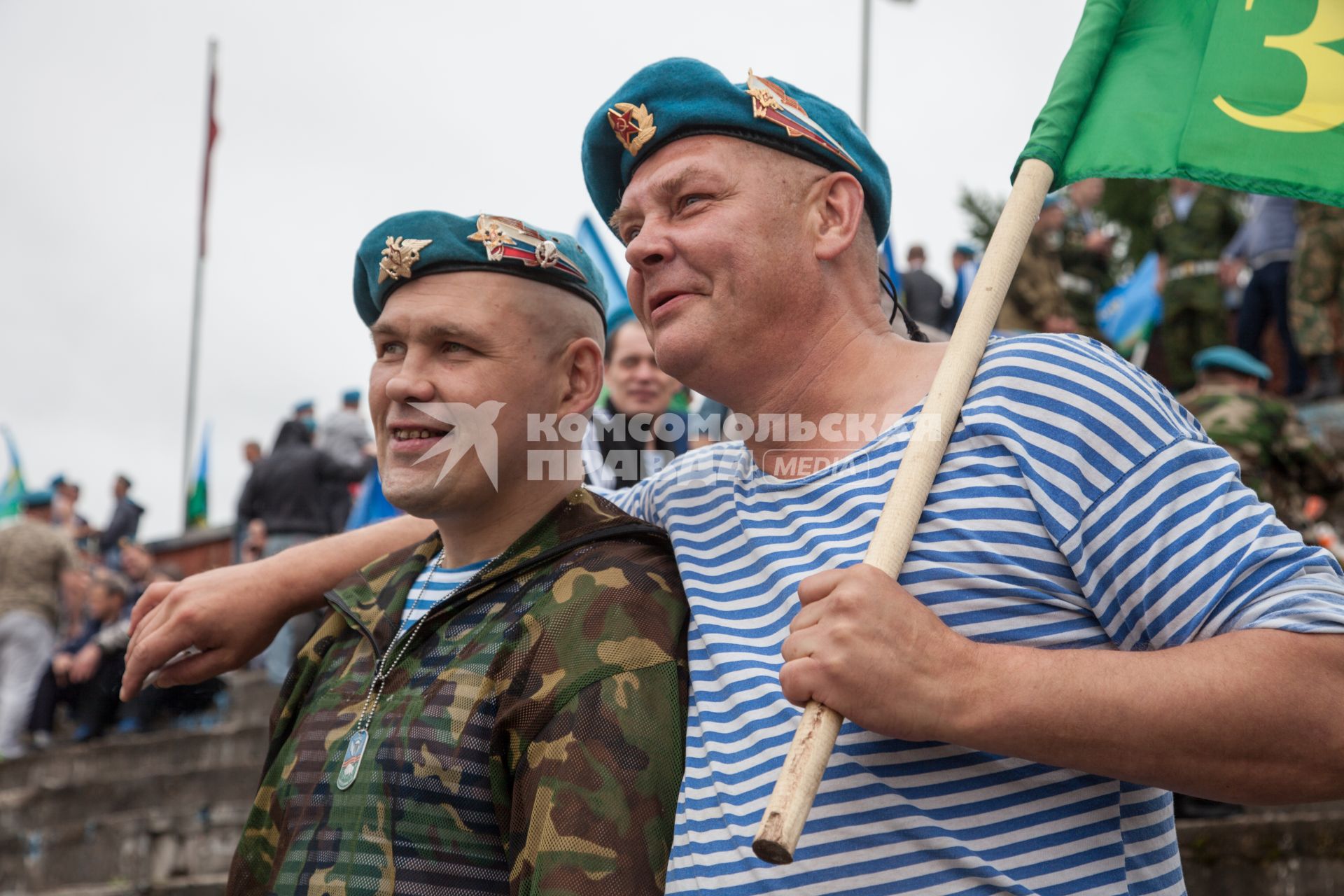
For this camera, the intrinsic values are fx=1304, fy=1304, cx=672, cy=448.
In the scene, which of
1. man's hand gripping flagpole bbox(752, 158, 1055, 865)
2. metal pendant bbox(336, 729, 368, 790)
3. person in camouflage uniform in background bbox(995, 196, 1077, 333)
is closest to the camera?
man's hand gripping flagpole bbox(752, 158, 1055, 865)

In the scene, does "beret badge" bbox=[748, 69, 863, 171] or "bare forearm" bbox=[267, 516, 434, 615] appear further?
"bare forearm" bbox=[267, 516, 434, 615]

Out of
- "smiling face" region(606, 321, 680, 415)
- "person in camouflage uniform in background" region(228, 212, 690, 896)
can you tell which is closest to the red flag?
"smiling face" region(606, 321, 680, 415)

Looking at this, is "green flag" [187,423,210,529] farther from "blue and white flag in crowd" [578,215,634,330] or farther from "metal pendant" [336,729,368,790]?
"metal pendant" [336,729,368,790]

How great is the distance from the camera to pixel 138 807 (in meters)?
9.37

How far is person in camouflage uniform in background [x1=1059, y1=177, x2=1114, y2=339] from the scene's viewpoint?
9.88 m

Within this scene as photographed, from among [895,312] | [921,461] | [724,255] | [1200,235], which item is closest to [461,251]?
[724,255]

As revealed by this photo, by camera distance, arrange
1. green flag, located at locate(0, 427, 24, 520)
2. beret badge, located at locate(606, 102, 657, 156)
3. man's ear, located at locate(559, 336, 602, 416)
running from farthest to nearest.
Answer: green flag, located at locate(0, 427, 24, 520) → man's ear, located at locate(559, 336, 602, 416) → beret badge, located at locate(606, 102, 657, 156)

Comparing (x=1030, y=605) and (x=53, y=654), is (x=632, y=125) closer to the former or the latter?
(x=1030, y=605)

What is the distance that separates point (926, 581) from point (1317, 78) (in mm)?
1127

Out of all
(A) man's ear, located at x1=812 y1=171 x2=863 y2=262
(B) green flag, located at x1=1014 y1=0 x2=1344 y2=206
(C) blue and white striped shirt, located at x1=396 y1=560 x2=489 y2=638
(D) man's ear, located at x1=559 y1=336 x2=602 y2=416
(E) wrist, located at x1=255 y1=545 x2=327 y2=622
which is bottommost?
(E) wrist, located at x1=255 y1=545 x2=327 y2=622

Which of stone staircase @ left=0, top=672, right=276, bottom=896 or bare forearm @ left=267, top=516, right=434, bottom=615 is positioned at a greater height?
bare forearm @ left=267, top=516, right=434, bottom=615

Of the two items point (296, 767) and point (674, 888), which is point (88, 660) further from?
point (674, 888)

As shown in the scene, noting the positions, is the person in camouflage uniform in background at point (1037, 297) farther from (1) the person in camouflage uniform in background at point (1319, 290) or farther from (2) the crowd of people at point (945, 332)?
(1) the person in camouflage uniform in background at point (1319, 290)

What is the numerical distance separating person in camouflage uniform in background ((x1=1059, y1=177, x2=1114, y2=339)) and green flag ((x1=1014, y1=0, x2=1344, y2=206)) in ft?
Result: 25.2
